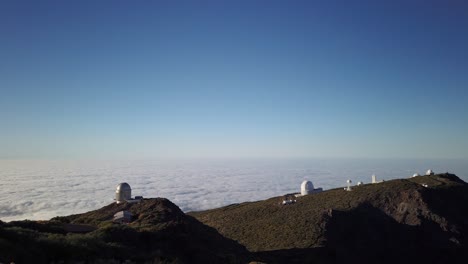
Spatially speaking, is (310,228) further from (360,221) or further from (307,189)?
(307,189)

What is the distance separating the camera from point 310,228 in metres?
35.6

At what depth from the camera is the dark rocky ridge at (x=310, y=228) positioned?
19.5 metres

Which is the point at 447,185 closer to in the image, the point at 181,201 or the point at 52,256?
the point at 52,256

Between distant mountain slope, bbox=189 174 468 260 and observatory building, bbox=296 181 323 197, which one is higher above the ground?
observatory building, bbox=296 181 323 197

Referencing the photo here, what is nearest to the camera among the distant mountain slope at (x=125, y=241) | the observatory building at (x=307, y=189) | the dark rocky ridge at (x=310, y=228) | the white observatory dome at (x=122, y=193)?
the distant mountain slope at (x=125, y=241)

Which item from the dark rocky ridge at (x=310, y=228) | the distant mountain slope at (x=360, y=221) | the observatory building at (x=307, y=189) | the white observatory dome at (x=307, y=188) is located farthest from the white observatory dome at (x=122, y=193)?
the white observatory dome at (x=307, y=188)

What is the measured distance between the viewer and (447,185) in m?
47.8

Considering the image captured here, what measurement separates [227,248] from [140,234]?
26.7ft

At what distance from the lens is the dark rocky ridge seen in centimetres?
1952

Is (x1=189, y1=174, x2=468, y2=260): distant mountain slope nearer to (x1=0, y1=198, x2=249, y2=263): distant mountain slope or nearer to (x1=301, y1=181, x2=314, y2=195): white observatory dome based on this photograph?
(x1=301, y1=181, x2=314, y2=195): white observatory dome

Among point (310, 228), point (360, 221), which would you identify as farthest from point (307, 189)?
point (310, 228)

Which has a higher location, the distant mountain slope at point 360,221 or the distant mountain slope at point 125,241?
the distant mountain slope at point 125,241

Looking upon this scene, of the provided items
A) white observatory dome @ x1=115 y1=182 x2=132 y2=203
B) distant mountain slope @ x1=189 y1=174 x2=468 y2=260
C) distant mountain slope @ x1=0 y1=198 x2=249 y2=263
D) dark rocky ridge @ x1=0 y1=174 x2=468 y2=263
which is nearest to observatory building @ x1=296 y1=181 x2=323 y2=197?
dark rocky ridge @ x1=0 y1=174 x2=468 y2=263

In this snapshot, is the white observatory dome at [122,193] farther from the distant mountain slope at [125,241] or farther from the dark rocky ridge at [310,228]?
the dark rocky ridge at [310,228]
